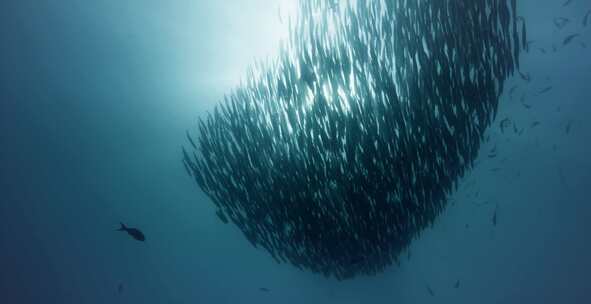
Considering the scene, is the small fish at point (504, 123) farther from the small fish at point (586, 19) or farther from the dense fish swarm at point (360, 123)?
the small fish at point (586, 19)

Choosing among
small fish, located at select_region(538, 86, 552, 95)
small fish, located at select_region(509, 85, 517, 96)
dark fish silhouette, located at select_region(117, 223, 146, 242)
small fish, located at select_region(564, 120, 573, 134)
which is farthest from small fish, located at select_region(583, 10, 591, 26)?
dark fish silhouette, located at select_region(117, 223, 146, 242)

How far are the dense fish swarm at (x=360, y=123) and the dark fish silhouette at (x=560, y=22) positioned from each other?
1.34 ft

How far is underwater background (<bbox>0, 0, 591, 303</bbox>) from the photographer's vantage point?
390 centimetres

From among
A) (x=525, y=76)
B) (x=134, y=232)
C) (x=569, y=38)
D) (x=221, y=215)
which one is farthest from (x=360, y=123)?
(x=134, y=232)

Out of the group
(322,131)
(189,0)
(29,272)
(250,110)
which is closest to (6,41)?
(189,0)

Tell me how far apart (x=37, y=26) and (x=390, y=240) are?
4.50m

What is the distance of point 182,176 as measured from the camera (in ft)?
15.7

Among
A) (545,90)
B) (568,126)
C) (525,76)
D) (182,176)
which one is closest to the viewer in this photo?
(525,76)

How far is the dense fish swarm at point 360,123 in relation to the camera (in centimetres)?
341

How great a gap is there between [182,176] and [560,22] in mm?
4427

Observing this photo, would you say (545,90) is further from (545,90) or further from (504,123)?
(504,123)

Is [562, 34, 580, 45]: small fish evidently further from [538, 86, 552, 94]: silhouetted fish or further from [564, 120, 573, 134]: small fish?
[564, 120, 573, 134]: small fish

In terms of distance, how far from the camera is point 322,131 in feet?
12.3

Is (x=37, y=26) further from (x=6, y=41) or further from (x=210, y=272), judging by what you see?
(x=210, y=272)
